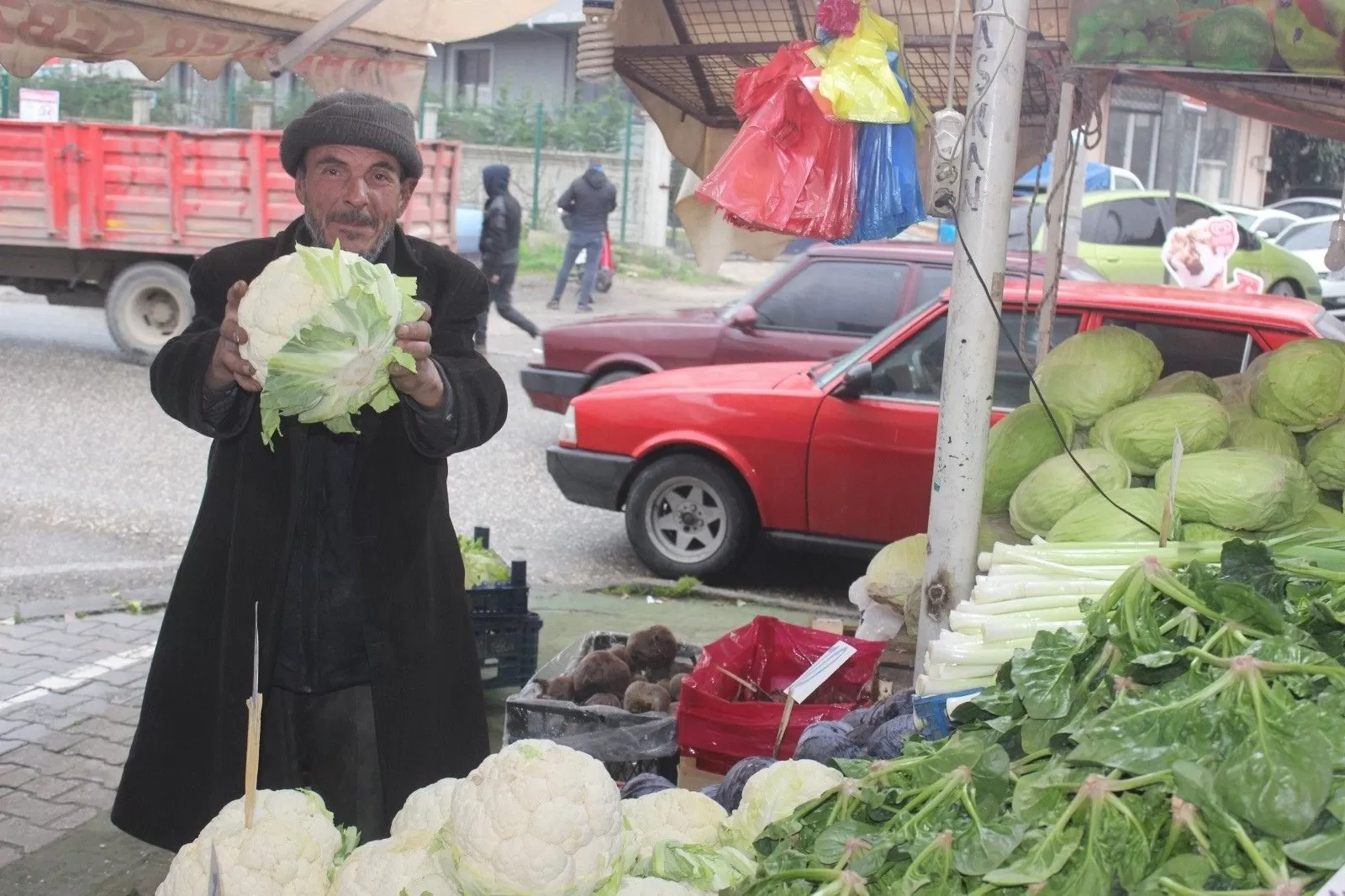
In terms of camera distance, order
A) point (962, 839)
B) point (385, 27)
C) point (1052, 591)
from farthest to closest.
→ point (385, 27) → point (1052, 591) → point (962, 839)

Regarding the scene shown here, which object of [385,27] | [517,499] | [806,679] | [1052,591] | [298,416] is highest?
[385,27]

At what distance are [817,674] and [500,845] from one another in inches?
61.5

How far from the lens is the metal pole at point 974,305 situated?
9.62ft

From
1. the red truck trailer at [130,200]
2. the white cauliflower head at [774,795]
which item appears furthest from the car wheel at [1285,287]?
the white cauliflower head at [774,795]

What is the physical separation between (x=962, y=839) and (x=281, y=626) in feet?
5.39

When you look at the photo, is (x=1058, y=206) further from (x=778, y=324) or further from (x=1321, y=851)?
(x=778, y=324)

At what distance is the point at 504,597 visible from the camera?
5.13m

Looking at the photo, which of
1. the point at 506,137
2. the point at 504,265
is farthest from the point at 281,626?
the point at 506,137

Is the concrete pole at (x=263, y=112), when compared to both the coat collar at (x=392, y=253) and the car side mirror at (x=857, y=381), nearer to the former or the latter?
the car side mirror at (x=857, y=381)

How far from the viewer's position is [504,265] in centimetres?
1462

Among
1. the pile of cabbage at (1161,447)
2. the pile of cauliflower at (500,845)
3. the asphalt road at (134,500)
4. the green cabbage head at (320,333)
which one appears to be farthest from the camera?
the asphalt road at (134,500)

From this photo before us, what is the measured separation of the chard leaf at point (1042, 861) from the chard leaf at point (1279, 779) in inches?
7.4

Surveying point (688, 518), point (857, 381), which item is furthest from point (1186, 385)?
point (688, 518)

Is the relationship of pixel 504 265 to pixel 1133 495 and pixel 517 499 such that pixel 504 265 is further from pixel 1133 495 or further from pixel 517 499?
pixel 1133 495
